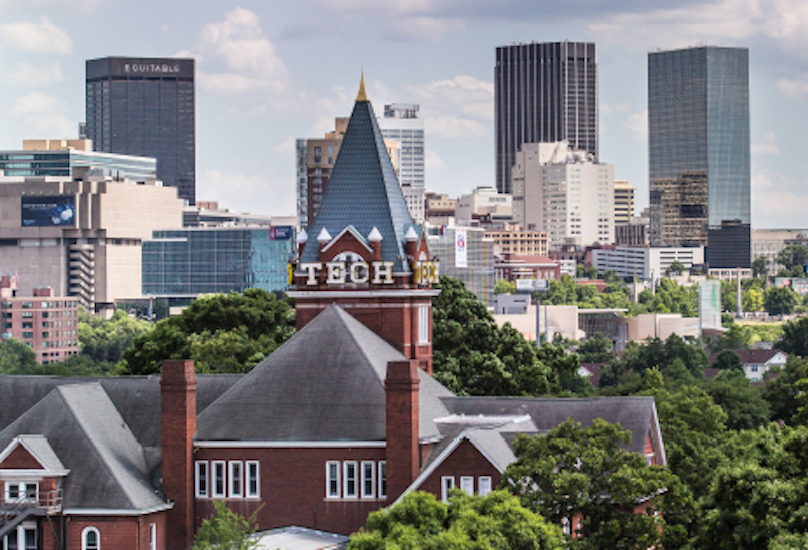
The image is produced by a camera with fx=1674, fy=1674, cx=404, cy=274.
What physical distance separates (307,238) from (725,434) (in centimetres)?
2513

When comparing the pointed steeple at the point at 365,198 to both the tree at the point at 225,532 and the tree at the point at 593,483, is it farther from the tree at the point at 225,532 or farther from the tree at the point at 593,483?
the tree at the point at 593,483

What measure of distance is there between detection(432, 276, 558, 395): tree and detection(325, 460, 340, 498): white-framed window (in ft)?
84.8

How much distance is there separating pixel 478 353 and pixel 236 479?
31.2 meters

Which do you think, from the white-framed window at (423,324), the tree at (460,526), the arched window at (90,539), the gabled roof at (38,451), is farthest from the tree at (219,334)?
the tree at (460,526)

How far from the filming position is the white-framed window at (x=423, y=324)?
8225cm

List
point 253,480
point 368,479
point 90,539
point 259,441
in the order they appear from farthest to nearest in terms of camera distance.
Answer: point 253,480 < point 259,441 < point 368,479 < point 90,539

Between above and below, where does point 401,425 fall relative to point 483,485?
above

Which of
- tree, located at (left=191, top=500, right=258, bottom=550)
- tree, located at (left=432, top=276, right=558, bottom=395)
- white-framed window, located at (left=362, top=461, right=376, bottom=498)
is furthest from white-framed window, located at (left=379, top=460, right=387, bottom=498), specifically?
tree, located at (left=432, top=276, right=558, bottom=395)

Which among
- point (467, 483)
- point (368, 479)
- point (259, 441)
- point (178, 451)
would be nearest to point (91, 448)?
point (178, 451)

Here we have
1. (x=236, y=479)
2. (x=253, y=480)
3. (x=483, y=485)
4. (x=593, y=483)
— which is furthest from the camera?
(x=236, y=479)

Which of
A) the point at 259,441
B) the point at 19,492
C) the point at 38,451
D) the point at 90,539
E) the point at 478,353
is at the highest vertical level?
the point at 478,353

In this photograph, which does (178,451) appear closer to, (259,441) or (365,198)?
(259,441)

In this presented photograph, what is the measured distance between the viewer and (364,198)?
271ft

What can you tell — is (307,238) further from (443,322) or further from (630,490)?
(630,490)
